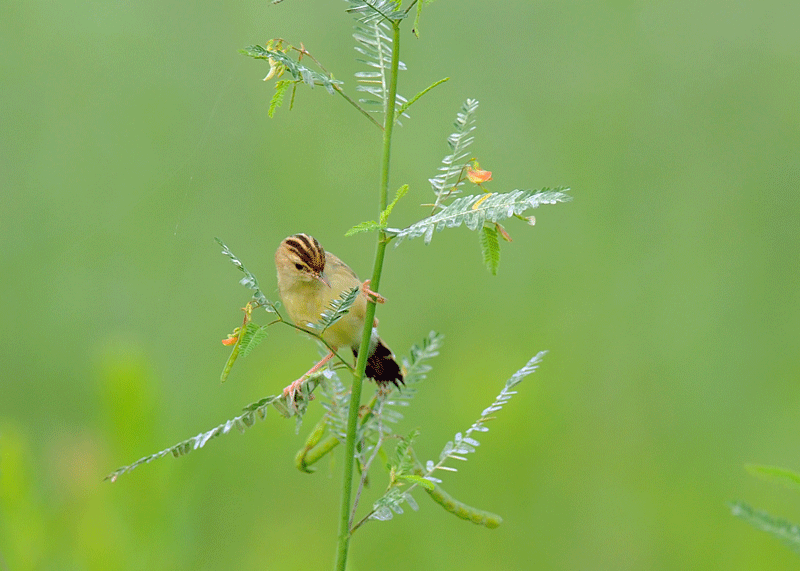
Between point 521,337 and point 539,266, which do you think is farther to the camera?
point 539,266

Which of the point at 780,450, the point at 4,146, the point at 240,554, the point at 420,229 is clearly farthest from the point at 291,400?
the point at 4,146

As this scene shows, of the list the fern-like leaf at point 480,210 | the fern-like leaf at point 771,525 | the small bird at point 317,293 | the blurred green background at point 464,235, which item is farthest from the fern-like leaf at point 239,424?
the blurred green background at point 464,235

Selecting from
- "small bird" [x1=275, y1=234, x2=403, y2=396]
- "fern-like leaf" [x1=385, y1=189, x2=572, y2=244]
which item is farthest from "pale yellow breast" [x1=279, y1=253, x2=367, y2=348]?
"fern-like leaf" [x1=385, y1=189, x2=572, y2=244]

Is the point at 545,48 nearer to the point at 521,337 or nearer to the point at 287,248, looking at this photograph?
the point at 521,337

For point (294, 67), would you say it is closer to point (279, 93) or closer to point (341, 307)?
point (279, 93)

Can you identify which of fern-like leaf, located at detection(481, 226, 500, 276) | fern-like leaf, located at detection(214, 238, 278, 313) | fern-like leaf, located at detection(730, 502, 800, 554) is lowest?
fern-like leaf, located at detection(730, 502, 800, 554)

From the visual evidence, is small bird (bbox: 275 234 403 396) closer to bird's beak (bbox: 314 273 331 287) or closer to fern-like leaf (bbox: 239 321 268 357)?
bird's beak (bbox: 314 273 331 287)

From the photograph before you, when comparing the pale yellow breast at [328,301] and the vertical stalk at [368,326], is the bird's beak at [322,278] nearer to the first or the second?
the pale yellow breast at [328,301]
